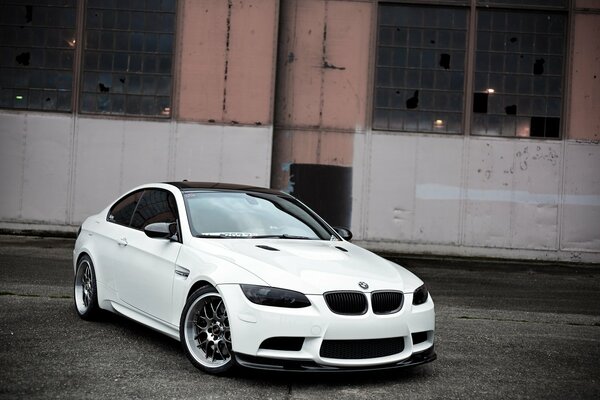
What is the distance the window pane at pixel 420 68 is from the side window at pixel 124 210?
9370 millimetres

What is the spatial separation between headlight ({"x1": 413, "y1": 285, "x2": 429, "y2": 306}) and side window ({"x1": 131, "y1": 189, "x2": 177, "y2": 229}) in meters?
2.13

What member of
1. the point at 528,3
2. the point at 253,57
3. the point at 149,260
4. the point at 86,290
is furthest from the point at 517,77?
the point at 149,260

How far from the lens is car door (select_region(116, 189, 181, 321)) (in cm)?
573

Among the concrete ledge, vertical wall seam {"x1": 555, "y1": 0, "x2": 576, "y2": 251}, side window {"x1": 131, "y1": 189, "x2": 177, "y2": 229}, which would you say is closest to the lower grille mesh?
side window {"x1": 131, "y1": 189, "x2": 177, "y2": 229}

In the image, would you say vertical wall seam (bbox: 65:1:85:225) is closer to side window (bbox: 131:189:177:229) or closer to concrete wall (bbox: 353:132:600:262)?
concrete wall (bbox: 353:132:600:262)

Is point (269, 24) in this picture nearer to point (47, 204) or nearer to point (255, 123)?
point (255, 123)

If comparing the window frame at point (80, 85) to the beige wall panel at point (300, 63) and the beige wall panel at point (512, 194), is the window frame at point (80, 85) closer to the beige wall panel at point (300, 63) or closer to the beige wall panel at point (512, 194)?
the beige wall panel at point (300, 63)

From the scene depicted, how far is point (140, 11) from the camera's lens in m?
15.5

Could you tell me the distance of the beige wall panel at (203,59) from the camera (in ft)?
50.2

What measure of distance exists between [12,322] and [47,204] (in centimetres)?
919

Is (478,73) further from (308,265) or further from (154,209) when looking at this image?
(308,265)

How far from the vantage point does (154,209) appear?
6.51 m

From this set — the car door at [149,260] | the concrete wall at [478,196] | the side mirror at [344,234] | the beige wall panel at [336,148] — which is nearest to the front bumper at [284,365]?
the car door at [149,260]

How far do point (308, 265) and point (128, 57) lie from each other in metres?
11.6
